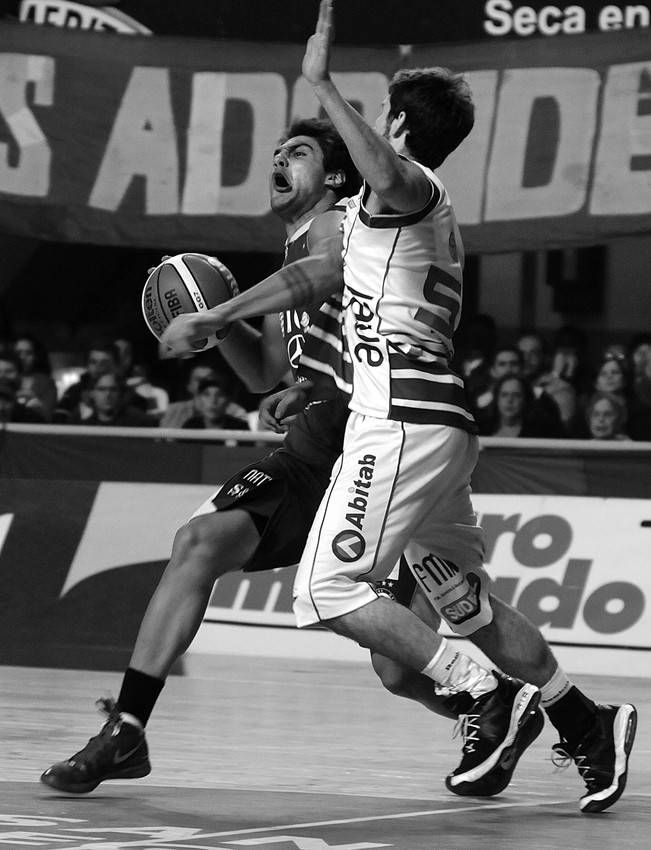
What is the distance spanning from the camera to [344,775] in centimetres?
627

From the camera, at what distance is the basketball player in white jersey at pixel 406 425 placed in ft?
17.7

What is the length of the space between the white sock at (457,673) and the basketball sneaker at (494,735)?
36mm

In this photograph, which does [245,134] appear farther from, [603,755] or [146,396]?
[603,755]

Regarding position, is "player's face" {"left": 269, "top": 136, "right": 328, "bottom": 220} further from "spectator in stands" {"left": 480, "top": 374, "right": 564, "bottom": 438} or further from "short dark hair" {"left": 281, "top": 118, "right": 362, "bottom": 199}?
"spectator in stands" {"left": 480, "top": 374, "right": 564, "bottom": 438}

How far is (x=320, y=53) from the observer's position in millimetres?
5297

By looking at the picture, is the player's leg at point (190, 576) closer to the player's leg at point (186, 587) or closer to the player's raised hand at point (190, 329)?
the player's leg at point (186, 587)

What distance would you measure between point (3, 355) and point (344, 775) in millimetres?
8116

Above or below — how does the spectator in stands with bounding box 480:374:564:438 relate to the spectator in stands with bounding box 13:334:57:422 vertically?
above

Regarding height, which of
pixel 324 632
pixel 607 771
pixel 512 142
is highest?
pixel 512 142

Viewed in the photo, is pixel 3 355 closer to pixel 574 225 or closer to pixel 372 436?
pixel 574 225

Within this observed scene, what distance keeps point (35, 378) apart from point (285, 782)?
25.4 feet

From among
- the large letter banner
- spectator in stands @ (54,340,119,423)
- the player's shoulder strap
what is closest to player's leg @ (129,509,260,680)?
the player's shoulder strap

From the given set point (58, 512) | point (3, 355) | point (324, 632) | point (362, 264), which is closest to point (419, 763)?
point (362, 264)

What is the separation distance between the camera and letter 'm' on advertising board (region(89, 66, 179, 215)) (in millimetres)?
13141
